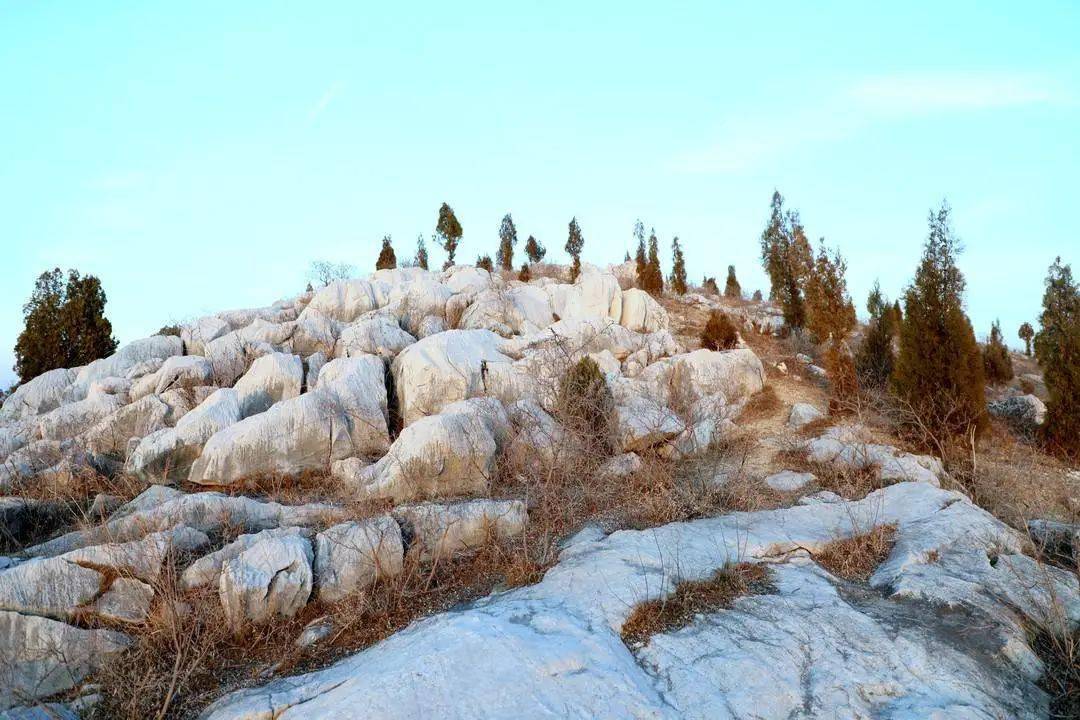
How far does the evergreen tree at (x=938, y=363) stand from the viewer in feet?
37.9

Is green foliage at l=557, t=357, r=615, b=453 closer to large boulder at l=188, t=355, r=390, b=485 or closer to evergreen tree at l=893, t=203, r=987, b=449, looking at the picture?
large boulder at l=188, t=355, r=390, b=485

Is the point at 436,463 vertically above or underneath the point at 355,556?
above

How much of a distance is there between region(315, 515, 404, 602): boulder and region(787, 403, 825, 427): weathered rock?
10022 mm

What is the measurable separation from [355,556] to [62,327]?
1890 centimetres

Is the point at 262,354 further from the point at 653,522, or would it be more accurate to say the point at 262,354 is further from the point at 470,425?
the point at 653,522

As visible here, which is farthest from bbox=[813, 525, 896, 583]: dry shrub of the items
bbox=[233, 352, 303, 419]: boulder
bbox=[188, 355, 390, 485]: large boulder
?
bbox=[233, 352, 303, 419]: boulder

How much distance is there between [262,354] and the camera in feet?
50.6

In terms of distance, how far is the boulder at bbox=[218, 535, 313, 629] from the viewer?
5508 mm

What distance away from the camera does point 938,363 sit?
11.9m

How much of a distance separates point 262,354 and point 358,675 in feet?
42.9

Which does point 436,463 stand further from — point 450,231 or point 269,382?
point 450,231

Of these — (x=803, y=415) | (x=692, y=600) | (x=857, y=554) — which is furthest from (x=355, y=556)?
(x=803, y=415)

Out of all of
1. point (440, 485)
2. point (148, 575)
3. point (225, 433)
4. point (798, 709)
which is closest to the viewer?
point (798, 709)

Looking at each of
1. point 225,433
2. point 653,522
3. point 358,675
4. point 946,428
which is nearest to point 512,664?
point 358,675
